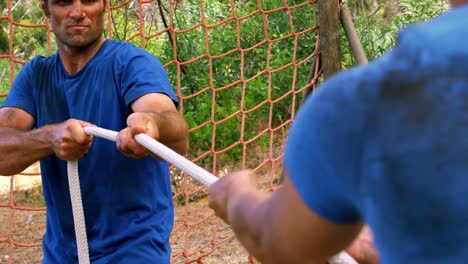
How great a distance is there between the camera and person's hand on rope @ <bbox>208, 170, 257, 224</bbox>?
4.32 ft

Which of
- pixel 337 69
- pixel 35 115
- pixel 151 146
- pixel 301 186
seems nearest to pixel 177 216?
pixel 337 69

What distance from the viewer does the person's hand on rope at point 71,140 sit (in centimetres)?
236

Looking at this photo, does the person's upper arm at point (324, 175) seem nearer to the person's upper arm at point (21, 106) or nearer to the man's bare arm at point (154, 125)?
the man's bare arm at point (154, 125)

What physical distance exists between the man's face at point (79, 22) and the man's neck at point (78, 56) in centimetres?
1

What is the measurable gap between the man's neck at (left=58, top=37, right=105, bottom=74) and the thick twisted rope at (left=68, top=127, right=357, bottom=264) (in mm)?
372

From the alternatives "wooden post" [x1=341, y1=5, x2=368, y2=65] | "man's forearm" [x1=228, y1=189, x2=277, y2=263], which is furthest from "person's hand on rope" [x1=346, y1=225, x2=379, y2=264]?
"wooden post" [x1=341, y1=5, x2=368, y2=65]

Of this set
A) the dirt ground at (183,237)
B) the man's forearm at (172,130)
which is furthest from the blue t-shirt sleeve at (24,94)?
the dirt ground at (183,237)

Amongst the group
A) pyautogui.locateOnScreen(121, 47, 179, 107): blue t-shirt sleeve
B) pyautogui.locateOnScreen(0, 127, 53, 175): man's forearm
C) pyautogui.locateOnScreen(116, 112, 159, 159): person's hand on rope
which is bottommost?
pyautogui.locateOnScreen(0, 127, 53, 175): man's forearm

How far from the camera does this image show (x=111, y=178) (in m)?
2.56

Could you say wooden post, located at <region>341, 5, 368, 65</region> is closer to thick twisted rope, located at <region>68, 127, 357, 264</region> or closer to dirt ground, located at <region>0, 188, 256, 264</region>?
dirt ground, located at <region>0, 188, 256, 264</region>

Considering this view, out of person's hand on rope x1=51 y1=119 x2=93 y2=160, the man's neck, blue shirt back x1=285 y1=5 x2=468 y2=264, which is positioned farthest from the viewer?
the man's neck

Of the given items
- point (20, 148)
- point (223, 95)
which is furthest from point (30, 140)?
point (223, 95)

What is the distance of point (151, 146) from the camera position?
203 cm

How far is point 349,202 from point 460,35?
0.77 feet
